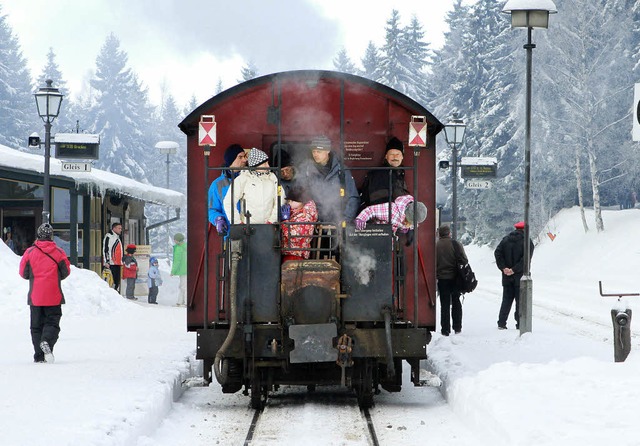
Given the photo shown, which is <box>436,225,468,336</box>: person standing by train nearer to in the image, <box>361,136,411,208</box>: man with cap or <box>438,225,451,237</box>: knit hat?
<box>438,225,451,237</box>: knit hat

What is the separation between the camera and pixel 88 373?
432 inches

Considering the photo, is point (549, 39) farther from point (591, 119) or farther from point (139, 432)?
point (139, 432)

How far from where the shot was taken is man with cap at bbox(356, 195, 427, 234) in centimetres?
971

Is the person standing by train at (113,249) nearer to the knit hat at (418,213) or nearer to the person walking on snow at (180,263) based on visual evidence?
the person walking on snow at (180,263)

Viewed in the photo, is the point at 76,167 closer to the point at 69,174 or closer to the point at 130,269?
the point at 69,174

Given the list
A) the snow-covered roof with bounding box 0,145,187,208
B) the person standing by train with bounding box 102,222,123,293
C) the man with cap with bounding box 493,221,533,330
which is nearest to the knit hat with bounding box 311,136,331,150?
the man with cap with bounding box 493,221,533,330

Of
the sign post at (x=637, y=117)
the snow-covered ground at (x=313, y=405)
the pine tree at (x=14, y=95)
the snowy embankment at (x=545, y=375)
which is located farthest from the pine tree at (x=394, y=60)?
the sign post at (x=637, y=117)

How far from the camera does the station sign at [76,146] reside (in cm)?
2145

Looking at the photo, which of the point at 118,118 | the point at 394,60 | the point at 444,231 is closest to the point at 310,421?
the point at 444,231

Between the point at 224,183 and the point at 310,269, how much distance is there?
132cm

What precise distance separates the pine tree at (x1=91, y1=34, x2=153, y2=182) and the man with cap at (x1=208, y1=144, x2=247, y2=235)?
71.1 m

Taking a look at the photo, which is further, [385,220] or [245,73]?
[245,73]

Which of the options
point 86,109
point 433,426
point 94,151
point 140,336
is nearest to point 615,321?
point 433,426

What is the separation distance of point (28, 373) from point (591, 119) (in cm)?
3532
